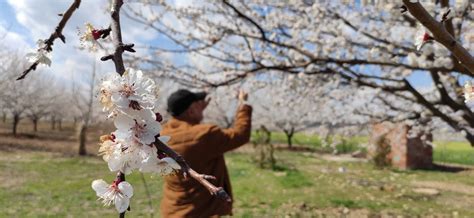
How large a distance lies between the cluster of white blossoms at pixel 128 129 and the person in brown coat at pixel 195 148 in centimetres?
239

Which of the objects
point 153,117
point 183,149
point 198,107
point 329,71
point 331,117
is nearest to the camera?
point 153,117

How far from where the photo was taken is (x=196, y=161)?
3.32 m

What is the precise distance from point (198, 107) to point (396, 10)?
5.94ft

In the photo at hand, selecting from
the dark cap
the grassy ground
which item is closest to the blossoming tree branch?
the dark cap

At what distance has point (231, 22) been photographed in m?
4.56

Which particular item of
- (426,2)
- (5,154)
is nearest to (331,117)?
(426,2)

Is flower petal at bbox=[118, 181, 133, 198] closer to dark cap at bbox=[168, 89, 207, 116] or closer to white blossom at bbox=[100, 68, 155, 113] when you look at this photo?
white blossom at bbox=[100, 68, 155, 113]

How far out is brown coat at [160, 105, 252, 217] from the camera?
129 inches

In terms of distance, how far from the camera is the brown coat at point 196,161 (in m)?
3.27

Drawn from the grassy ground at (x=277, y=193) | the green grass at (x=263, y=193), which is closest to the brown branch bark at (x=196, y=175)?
the grassy ground at (x=277, y=193)

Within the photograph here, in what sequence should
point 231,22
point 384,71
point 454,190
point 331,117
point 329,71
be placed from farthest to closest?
point 454,190 → point 331,117 → point 384,71 → point 231,22 → point 329,71

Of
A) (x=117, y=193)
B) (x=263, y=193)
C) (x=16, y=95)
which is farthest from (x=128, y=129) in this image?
(x=16, y=95)

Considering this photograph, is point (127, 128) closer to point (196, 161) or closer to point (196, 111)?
point (196, 161)

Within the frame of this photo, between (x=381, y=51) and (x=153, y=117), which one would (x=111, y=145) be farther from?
(x=381, y=51)
